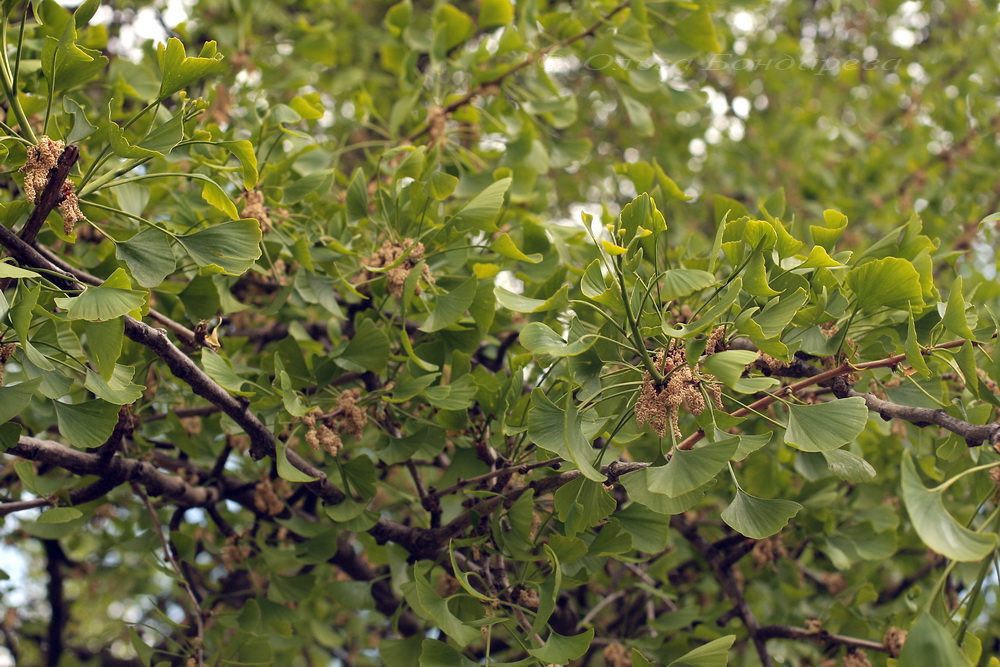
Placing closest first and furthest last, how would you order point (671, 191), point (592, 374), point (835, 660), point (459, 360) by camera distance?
point (592, 374) < point (459, 360) < point (671, 191) < point (835, 660)

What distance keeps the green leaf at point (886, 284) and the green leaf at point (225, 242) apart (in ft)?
2.89

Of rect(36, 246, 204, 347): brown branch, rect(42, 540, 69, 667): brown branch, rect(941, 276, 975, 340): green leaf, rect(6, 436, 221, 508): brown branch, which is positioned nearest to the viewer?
rect(941, 276, 975, 340): green leaf

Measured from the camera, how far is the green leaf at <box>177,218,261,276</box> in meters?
1.18

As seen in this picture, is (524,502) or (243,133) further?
(243,133)

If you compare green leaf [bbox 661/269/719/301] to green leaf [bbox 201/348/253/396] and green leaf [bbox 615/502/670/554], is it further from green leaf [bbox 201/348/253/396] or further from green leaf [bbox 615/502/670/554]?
green leaf [bbox 201/348/253/396]

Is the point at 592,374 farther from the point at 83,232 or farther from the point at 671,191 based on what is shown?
the point at 83,232

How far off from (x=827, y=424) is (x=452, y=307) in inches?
23.2

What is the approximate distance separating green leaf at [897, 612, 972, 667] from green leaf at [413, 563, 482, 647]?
560 millimetres

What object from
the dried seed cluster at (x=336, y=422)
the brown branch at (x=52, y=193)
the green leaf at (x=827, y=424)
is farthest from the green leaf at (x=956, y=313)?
the brown branch at (x=52, y=193)

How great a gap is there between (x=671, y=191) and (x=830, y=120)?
2233mm

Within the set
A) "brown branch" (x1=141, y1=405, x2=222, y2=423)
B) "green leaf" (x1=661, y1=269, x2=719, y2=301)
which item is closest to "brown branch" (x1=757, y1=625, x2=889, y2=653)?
"green leaf" (x1=661, y1=269, x2=719, y2=301)

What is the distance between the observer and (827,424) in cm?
103

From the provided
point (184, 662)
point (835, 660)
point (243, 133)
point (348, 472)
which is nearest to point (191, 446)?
point (348, 472)

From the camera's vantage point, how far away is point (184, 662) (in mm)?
1688
